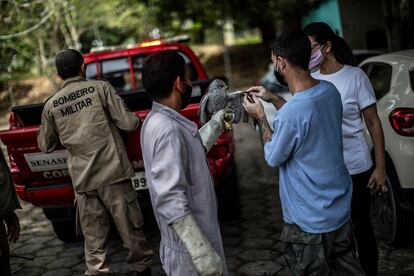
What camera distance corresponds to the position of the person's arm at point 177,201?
2.06m

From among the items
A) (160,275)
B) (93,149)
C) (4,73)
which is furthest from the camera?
(4,73)

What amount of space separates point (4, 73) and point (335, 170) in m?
8.91

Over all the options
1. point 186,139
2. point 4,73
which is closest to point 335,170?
point 186,139

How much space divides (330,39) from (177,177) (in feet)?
5.29

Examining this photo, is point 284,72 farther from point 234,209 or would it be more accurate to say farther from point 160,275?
point 234,209

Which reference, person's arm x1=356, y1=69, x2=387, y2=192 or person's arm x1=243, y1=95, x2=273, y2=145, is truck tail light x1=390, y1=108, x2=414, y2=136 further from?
person's arm x1=243, y1=95, x2=273, y2=145

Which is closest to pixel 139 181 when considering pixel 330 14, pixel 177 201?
pixel 177 201

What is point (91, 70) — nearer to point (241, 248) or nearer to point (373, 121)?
point (241, 248)

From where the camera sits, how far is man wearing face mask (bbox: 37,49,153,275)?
3574 millimetres

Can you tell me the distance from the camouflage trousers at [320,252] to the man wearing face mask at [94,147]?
155cm

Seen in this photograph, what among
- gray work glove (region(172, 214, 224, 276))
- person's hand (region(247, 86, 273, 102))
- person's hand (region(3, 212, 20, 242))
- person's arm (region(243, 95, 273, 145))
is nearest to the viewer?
gray work glove (region(172, 214, 224, 276))

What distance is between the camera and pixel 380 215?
4.38 metres

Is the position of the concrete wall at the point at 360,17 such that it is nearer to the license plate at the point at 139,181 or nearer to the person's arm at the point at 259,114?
the license plate at the point at 139,181

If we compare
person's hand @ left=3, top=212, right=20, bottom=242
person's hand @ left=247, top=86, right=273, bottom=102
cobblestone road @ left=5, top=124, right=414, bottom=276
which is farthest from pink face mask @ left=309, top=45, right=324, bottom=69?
person's hand @ left=3, top=212, right=20, bottom=242
